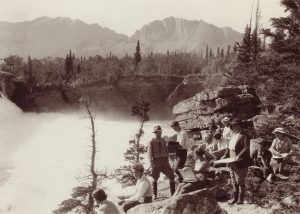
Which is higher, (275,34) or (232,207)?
(275,34)

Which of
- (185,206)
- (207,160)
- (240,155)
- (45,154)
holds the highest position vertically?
(240,155)

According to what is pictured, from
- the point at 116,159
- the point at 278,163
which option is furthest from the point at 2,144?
the point at 278,163

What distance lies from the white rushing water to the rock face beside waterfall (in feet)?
43.2

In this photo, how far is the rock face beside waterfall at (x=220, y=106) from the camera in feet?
63.6

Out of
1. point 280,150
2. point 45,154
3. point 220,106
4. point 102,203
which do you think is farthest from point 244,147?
point 45,154

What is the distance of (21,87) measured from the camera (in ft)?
233

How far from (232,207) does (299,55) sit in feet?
24.4

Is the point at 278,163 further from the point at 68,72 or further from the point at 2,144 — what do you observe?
the point at 68,72

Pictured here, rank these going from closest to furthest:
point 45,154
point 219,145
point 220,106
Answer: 1. point 219,145
2. point 220,106
3. point 45,154

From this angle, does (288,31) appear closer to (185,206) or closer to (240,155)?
(240,155)

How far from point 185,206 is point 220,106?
13.9 m

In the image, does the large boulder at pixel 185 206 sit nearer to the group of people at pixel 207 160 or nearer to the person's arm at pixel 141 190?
the person's arm at pixel 141 190

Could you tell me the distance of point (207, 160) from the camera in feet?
28.5

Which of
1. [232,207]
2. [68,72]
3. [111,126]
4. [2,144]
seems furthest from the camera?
[68,72]
